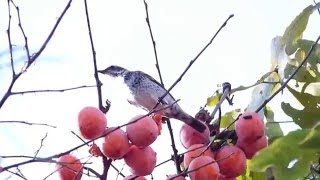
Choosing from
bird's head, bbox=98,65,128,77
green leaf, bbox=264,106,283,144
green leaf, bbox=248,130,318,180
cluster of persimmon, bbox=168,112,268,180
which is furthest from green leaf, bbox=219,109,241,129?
bird's head, bbox=98,65,128,77

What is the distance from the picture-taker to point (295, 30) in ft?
6.37

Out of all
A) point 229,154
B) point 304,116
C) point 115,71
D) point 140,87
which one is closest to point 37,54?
point 229,154

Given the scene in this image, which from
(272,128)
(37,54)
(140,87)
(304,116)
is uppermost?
(140,87)

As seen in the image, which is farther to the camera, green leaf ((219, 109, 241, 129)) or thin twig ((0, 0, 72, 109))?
green leaf ((219, 109, 241, 129))

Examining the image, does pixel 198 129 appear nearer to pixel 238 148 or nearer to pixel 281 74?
pixel 238 148

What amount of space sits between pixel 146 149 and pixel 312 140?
93 cm

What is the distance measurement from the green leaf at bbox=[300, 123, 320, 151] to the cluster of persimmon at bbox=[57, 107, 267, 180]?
780mm

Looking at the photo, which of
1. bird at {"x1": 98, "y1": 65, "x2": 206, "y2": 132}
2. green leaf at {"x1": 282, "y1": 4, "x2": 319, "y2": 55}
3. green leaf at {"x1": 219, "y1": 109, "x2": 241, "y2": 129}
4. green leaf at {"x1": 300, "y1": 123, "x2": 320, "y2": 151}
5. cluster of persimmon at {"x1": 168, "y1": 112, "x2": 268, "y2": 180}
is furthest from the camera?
bird at {"x1": 98, "y1": 65, "x2": 206, "y2": 132}

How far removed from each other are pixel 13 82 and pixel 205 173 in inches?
22.6

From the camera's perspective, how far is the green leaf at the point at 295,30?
191 centimetres

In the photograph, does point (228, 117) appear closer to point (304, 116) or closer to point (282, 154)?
point (304, 116)

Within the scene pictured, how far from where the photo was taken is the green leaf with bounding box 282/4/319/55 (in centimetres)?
191

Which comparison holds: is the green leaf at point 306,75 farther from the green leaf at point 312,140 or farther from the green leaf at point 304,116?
the green leaf at point 312,140

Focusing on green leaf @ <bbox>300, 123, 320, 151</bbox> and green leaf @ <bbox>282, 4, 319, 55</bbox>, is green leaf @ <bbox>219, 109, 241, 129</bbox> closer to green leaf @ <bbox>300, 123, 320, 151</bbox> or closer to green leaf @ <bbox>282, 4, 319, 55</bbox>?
green leaf @ <bbox>282, 4, 319, 55</bbox>
